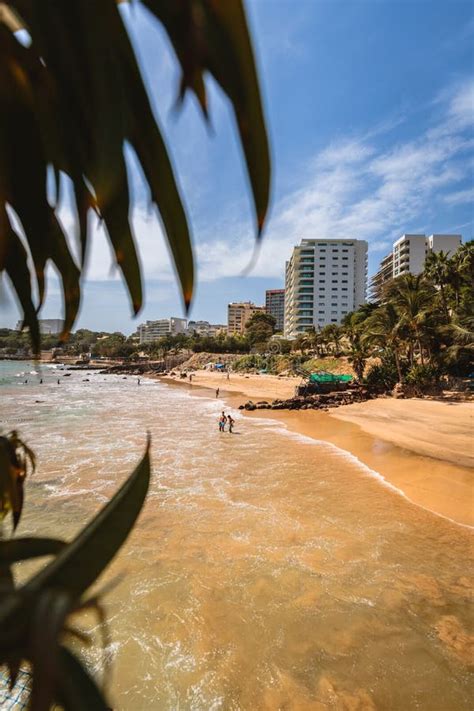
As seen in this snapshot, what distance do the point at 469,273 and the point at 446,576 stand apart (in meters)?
33.5

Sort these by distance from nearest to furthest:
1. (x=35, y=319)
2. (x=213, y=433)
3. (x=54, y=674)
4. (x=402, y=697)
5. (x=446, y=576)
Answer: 1. (x=54, y=674)
2. (x=35, y=319)
3. (x=402, y=697)
4. (x=446, y=576)
5. (x=213, y=433)

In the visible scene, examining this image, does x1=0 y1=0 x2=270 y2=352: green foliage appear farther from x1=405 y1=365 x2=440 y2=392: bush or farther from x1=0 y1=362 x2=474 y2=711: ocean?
x1=405 y1=365 x2=440 y2=392: bush

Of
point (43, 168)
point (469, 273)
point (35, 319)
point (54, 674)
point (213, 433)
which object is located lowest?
point (213, 433)

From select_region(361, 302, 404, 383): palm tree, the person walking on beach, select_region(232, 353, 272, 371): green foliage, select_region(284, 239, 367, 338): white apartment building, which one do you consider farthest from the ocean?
select_region(284, 239, 367, 338): white apartment building

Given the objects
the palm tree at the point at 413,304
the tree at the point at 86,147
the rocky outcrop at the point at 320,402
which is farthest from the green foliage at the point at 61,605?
the palm tree at the point at 413,304

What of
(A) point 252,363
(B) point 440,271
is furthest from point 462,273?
(A) point 252,363

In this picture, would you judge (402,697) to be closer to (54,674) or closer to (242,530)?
(242,530)

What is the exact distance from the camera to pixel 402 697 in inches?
176

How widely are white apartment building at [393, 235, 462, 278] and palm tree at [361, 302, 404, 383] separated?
251ft

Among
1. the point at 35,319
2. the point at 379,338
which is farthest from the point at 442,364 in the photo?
the point at 35,319

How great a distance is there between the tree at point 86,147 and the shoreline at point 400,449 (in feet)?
33.5

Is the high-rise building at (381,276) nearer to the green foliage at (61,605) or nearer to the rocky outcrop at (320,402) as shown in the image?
the rocky outcrop at (320,402)

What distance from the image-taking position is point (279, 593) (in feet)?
20.9

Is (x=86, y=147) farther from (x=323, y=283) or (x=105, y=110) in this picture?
(x=323, y=283)
